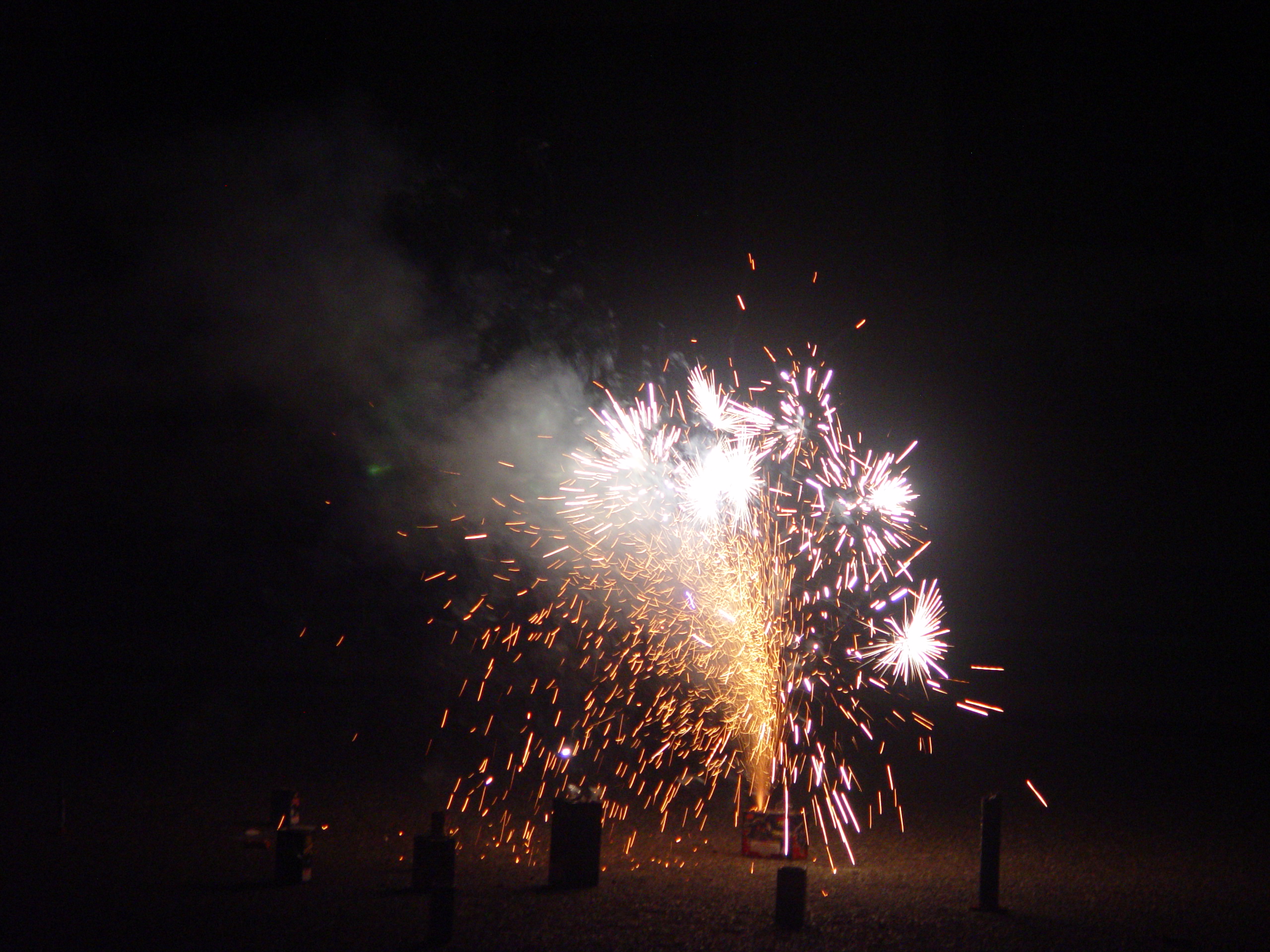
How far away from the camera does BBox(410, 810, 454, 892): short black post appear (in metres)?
5.00

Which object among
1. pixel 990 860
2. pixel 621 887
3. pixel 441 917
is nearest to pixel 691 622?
pixel 621 887

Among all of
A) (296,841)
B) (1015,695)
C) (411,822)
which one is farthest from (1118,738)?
(296,841)

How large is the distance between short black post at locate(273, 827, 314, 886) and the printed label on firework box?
2785mm

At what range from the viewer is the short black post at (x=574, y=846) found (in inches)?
214

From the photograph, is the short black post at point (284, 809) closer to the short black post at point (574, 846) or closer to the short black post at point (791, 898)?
the short black post at point (574, 846)

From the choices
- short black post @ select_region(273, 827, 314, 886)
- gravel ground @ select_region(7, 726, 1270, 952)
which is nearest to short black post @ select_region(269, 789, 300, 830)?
gravel ground @ select_region(7, 726, 1270, 952)

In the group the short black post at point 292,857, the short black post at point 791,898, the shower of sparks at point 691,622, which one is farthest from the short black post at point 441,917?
the shower of sparks at point 691,622

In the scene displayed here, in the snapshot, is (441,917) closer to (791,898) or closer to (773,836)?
(791,898)

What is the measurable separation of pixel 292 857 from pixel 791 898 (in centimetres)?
266

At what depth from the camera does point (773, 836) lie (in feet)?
21.1

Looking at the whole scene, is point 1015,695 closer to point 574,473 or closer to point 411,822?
point 574,473

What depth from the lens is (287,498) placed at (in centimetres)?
1171

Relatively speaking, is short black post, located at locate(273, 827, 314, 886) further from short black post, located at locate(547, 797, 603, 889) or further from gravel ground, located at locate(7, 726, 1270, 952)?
short black post, located at locate(547, 797, 603, 889)

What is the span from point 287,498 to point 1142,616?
39.1ft
